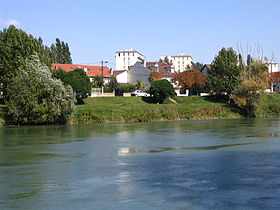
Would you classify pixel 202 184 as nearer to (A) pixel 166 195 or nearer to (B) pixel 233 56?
(A) pixel 166 195

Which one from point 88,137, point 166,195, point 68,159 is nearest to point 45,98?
point 88,137

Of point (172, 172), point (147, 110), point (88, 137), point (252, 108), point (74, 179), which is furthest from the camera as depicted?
point (252, 108)

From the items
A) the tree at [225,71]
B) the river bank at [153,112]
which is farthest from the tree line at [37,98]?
the tree at [225,71]

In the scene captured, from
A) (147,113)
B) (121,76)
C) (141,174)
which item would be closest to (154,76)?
(121,76)

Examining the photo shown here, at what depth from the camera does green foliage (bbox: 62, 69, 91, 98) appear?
221 feet

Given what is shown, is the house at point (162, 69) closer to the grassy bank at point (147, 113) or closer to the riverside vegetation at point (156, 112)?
the riverside vegetation at point (156, 112)

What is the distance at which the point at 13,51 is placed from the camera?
58812 mm

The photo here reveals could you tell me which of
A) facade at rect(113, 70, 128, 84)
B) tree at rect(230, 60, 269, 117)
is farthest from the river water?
facade at rect(113, 70, 128, 84)

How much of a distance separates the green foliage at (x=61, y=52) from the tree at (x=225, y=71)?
5970 centimetres

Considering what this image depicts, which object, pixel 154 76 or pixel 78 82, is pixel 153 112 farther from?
pixel 154 76

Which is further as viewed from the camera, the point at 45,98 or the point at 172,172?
the point at 45,98

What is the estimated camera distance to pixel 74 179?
18344mm

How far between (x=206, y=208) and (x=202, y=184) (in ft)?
10.4

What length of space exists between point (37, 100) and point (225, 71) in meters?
43.1
